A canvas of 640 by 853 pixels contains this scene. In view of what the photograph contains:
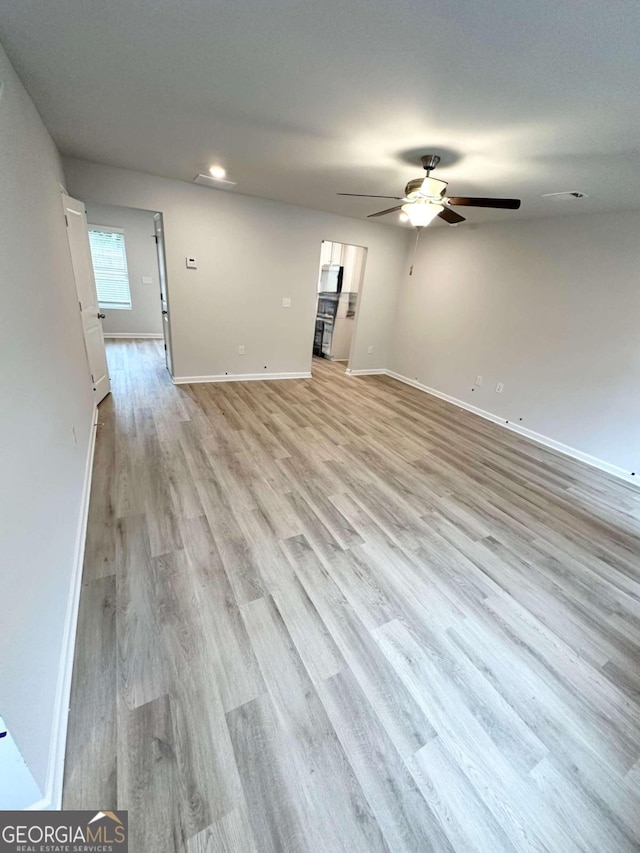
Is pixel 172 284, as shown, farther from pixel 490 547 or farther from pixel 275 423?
pixel 490 547

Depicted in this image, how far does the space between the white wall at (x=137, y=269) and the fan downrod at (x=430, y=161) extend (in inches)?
238

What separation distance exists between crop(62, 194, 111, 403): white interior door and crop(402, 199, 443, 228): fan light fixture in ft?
9.76

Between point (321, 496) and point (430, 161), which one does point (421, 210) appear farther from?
point (321, 496)

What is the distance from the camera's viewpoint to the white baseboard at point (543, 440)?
338 centimetres

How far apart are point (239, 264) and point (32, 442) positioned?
3856mm

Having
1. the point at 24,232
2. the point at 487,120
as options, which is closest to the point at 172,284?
the point at 24,232

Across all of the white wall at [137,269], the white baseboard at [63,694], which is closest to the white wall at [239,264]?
the white baseboard at [63,694]

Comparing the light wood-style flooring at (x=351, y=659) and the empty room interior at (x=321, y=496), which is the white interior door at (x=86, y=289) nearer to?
the empty room interior at (x=321, y=496)

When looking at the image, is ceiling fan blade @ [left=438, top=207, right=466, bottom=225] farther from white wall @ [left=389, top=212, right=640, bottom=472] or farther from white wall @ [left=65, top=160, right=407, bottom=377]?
white wall @ [left=65, top=160, right=407, bottom=377]

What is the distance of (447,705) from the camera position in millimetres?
1336

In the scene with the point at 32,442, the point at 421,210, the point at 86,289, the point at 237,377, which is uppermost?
the point at 421,210

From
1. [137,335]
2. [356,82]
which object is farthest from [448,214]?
[137,335]

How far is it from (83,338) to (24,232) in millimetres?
1844

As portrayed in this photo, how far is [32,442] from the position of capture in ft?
4.29
